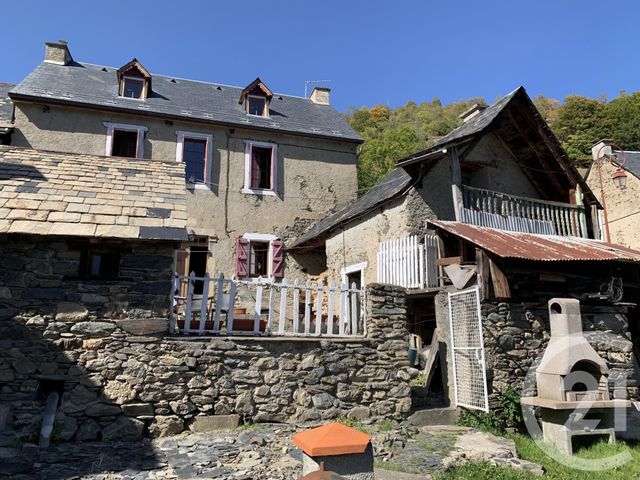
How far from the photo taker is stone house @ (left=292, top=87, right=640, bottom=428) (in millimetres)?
7668

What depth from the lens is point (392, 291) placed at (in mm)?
7066

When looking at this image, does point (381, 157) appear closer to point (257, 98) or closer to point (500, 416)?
point (257, 98)

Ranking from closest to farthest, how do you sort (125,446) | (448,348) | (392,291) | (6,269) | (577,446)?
(125,446) → (6,269) → (577,446) → (392,291) → (448,348)

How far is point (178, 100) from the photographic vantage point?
14445 millimetres

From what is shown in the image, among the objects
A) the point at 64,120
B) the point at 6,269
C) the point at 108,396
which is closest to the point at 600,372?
the point at 108,396

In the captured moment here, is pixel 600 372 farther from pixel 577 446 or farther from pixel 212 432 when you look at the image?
pixel 212 432

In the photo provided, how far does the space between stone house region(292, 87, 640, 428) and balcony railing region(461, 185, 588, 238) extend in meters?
0.03

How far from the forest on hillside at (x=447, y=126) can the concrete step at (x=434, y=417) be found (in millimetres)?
16012

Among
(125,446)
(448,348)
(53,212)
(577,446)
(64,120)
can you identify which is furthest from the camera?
(64,120)

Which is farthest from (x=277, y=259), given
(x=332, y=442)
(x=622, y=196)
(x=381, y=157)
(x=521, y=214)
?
(x=622, y=196)

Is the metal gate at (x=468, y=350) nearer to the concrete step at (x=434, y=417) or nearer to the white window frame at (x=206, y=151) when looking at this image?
the concrete step at (x=434, y=417)

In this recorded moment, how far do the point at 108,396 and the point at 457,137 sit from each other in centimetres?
753

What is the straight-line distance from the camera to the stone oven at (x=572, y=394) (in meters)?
6.48

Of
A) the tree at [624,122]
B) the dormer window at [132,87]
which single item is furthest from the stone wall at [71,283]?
the tree at [624,122]
